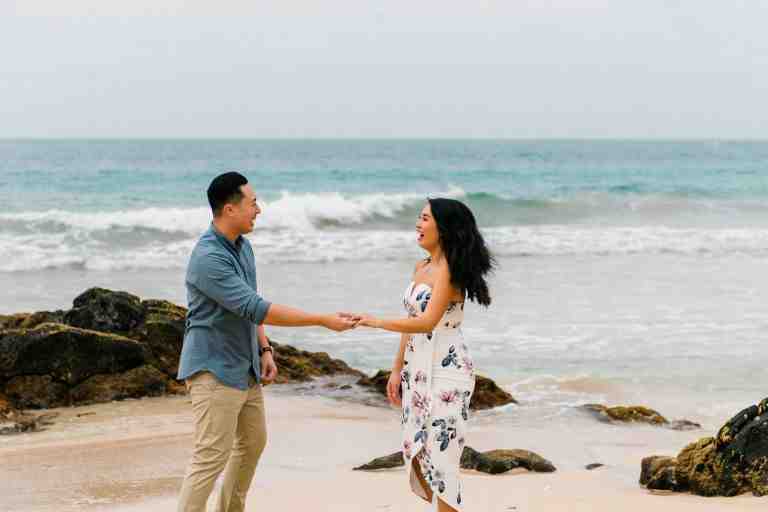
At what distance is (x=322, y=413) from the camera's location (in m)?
8.31

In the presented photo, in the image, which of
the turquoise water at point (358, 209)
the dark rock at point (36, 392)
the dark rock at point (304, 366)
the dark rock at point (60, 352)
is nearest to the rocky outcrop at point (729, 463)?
the dark rock at point (304, 366)

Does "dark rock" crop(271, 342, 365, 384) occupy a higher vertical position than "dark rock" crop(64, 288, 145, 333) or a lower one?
lower

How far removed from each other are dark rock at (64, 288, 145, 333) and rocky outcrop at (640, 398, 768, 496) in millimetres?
5293

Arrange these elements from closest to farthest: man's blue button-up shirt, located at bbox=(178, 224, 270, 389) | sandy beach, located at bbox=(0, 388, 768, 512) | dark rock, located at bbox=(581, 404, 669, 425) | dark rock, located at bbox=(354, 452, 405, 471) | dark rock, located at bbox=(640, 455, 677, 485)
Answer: man's blue button-up shirt, located at bbox=(178, 224, 270, 389), sandy beach, located at bbox=(0, 388, 768, 512), dark rock, located at bbox=(640, 455, 677, 485), dark rock, located at bbox=(354, 452, 405, 471), dark rock, located at bbox=(581, 404, 669, 425)

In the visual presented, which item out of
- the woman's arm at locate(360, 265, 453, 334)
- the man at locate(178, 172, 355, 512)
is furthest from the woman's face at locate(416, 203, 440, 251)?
the man at locate(178, 172, 355, 512)

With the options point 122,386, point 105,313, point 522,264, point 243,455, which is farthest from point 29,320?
point 522,264

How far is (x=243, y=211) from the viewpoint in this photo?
457 cm

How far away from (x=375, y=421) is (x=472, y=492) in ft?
7.72

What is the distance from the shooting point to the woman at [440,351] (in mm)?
4570

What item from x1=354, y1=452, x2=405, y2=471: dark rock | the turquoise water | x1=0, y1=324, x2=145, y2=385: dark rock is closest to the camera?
x1=354, y1=452, x2=405, y2=471: dark rock

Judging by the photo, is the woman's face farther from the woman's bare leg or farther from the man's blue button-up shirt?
the woman's bare leg

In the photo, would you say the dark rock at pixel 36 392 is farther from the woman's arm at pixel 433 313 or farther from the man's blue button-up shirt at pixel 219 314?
the woman's arm at pixel 433 313

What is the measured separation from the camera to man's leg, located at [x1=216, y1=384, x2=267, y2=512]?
4738 mm

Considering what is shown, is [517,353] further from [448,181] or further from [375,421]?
[448,181]
